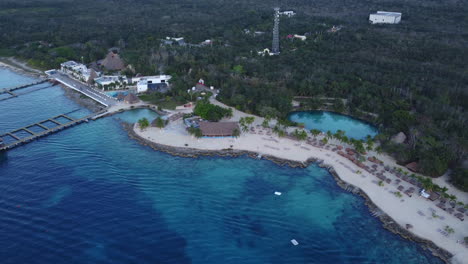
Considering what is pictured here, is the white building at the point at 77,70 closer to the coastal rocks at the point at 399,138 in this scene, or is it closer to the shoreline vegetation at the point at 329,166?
the shoreline vegetation at the point at 329,166

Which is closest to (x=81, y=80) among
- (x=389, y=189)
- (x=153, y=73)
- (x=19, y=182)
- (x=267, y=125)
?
(x=153, y=73)

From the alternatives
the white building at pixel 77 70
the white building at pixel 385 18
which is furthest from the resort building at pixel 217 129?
the white building at pixel 385 18

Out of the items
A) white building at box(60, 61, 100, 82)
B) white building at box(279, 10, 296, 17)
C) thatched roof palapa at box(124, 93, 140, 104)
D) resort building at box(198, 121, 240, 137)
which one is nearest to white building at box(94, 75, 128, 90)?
white building at box(60, 61, 100, 82)

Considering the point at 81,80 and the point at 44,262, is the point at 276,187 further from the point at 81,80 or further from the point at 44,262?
the point at 81,80

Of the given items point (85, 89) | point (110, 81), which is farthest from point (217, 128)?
point (85, 89)

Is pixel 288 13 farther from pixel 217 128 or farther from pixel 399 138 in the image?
pixel 217 128

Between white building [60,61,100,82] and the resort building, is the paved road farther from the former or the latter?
the resort building
